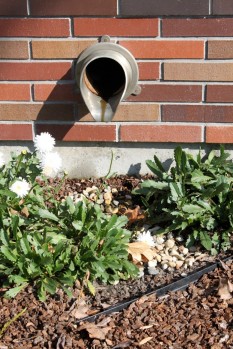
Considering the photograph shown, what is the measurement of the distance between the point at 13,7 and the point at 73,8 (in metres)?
0.32

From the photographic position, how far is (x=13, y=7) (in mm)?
3561

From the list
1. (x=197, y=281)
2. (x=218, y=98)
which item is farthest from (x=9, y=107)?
(x=197, y=281)

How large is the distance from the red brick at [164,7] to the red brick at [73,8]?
0.23ft

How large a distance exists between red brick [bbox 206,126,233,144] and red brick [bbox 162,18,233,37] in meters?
0.52

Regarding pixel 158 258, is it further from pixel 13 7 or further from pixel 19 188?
pixel 13 7

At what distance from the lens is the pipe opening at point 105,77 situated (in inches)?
145

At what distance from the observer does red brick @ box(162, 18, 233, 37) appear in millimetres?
3490

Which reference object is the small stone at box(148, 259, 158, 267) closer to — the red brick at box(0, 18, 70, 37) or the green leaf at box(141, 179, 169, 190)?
the green leaf at box(141, 179, 169, 190)

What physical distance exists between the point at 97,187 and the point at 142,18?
971mm

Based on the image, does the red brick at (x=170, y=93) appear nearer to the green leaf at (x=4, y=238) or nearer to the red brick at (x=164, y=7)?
the red brick at (x=164, y=7)

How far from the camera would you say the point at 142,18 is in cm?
352

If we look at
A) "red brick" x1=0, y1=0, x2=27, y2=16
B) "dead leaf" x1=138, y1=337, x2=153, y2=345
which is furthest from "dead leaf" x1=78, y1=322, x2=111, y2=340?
"red brick" x1=0, y1=0, x2=27, y2=16

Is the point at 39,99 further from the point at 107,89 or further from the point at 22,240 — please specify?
the point at 22,240

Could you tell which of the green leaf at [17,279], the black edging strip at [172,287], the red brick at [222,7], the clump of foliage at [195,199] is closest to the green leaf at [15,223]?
the green leaf at [17,279]
